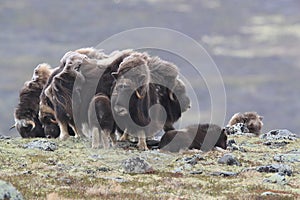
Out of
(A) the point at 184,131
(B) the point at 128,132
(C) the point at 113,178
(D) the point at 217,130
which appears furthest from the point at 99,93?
(C) the point at 113,178

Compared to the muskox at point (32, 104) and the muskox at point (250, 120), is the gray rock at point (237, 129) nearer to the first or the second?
the muskox at point (250, 120)

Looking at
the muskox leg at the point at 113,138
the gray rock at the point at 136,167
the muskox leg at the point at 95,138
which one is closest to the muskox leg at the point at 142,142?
the muskox leg at the point at 113,138

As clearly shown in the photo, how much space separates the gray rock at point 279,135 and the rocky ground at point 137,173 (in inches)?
407

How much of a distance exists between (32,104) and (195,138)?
9.66m

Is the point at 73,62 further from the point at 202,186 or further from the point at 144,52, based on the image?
the point at 202,186

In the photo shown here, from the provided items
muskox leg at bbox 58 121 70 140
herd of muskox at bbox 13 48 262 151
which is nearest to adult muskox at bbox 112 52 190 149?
herd of muskox at bbox 13 48 262 151

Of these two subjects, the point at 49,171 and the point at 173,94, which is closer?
the point at 49,171

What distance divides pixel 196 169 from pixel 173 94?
4986mm

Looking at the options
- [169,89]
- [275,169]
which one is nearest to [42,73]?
[169,89]

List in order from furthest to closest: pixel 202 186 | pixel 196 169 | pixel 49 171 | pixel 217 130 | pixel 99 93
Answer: pixel 217 130, pixel 99 93, pixel 196 169, pixel 49 171, pixel 202 186

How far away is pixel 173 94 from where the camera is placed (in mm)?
22969

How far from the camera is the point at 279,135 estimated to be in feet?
120

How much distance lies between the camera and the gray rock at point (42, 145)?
22641mm

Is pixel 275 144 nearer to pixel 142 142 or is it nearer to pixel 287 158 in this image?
pixel 287 158
